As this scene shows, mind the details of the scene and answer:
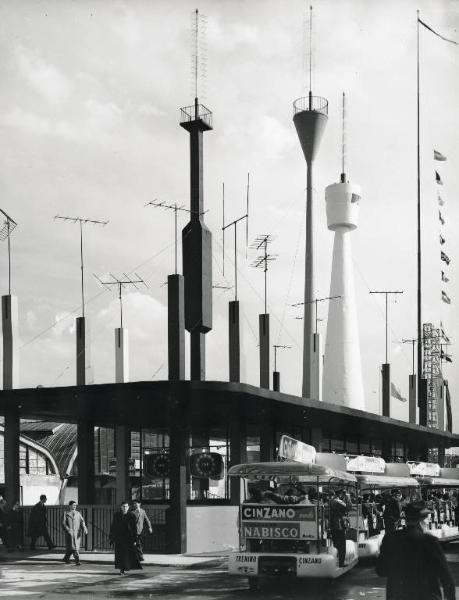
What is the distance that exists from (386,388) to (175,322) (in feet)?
129

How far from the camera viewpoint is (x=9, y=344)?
29.1 metres

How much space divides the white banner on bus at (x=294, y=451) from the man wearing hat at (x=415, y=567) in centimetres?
982

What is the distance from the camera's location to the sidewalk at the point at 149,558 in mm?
21531

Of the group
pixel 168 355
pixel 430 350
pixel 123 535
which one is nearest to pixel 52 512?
pixel 168 355

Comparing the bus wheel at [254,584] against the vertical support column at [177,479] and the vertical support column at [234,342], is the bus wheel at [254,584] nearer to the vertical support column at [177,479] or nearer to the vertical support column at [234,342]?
the vertical support column at [177,479]

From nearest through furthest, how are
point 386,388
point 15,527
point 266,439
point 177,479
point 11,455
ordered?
point 177,479 → point 15,527 → point 11,455 → point 266,439 → point 386,388

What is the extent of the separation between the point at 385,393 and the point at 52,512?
3792 cm

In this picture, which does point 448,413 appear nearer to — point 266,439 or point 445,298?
point 445,298

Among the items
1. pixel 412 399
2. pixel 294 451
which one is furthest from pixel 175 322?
pixel 412 399

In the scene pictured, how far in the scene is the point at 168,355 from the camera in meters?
25.0

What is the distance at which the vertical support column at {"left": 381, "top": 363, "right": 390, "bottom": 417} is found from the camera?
5981cm

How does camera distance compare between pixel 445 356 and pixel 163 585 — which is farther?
pixel 445 356

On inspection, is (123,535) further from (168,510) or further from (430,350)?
(430,350)

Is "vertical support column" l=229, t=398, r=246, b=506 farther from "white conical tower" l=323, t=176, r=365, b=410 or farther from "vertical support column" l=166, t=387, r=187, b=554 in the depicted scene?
"white conical tower" l=323, t=176, r=365, b=410
